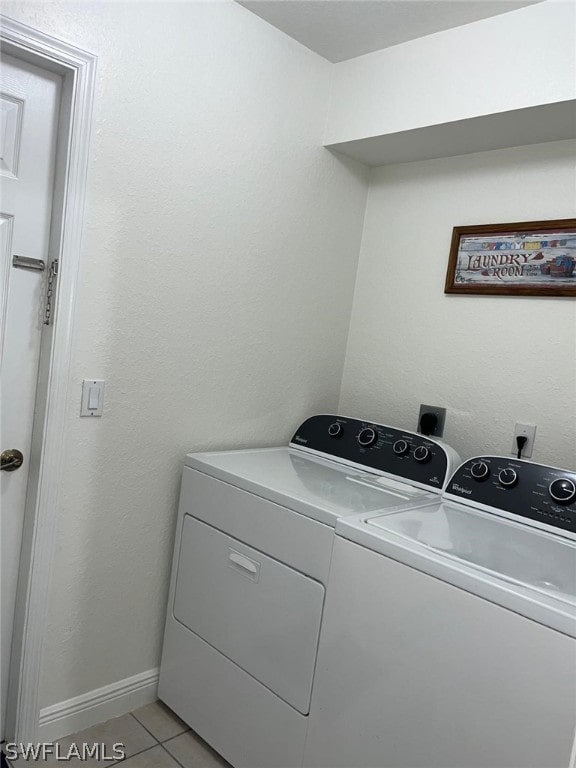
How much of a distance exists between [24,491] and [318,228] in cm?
145

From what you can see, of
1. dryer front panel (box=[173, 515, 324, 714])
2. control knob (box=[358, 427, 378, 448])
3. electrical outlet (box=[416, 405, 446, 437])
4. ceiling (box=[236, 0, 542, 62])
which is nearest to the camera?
dryer front panel (box=[173, 515, 324, 714])

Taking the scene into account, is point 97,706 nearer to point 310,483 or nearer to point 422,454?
point 310,483

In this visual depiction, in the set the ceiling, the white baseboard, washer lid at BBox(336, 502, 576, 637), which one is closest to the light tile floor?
the white baseboard

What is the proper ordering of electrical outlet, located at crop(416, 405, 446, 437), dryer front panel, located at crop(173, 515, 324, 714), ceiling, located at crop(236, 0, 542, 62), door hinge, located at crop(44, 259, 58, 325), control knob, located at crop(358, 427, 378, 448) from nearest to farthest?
dryer front panel, located at crop(173, 515, 324, 714) < door hinge, located at crop(44, 259, 58, 325) < ceiling, located at crop(236, 0, 542, 62) < control knob, located at crop(358, 427, 378, 448) < electrical outlet, located at crop(416, 405, 446, 437)

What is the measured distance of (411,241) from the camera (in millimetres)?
2412

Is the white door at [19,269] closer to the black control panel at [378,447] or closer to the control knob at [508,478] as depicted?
the black control panel at [378,447]

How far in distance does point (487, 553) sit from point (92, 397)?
121 centimetres

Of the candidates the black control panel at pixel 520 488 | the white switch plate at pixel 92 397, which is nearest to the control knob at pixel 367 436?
the black control panel at pixel 520 488

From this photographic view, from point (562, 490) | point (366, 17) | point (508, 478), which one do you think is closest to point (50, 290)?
point (366, 17)

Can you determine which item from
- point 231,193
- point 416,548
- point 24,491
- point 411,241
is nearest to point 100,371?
point 24,491

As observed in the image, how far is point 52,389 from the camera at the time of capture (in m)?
1.72

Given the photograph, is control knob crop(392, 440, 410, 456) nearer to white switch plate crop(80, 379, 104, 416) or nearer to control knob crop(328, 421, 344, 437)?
control knob crop(328, 421, 344, 437)

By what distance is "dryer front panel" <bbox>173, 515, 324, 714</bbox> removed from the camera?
1.60 metres

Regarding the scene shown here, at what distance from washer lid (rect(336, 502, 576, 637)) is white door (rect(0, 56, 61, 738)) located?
1.00 meters
